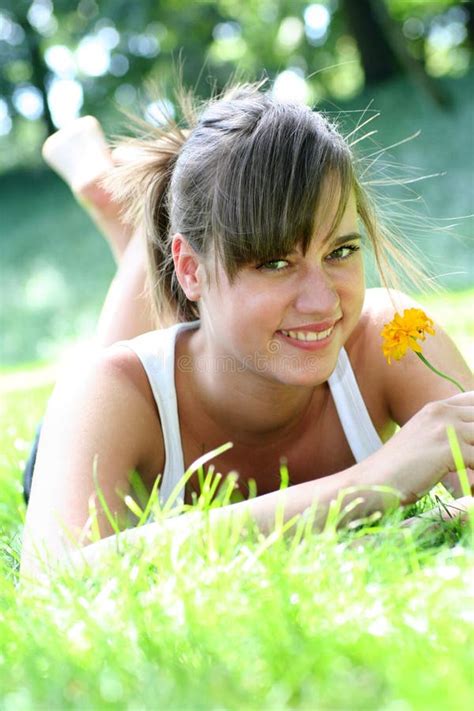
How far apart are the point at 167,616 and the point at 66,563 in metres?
0.56

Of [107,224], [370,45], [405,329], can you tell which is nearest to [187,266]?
[405,329]

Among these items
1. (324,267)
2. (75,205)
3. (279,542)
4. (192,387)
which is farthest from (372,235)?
(75,205)

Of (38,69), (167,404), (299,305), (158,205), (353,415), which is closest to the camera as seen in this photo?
(299,305)

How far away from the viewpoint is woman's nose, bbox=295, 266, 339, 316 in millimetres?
2521

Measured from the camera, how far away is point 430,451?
7.38 ft

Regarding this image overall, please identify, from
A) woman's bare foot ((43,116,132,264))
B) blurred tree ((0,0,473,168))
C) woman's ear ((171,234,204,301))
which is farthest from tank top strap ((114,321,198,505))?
blurred tree ((0,0,473,168))

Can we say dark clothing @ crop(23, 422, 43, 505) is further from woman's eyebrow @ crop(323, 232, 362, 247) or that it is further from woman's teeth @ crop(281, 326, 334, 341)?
woman's eyebrow @ crop(323, 232, 362, 247)

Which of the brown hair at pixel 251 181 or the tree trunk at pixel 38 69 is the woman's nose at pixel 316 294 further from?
the tree trunk at pixel 38 69

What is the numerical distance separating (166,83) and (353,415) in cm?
1632

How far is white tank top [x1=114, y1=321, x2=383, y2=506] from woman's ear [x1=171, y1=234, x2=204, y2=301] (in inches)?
8.9

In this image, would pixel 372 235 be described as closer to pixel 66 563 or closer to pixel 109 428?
pixel 109 428

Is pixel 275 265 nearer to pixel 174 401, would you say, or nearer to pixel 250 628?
pixel 174 401

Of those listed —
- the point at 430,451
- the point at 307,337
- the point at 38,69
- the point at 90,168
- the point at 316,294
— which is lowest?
the point at 430,451

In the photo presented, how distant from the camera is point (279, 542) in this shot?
1942 mm
